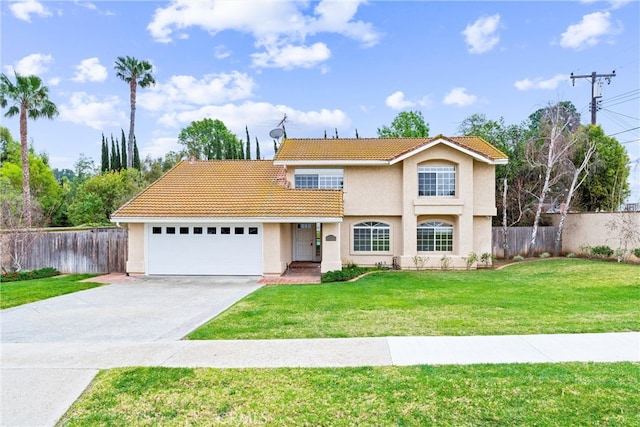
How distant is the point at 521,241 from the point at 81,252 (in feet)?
77.4

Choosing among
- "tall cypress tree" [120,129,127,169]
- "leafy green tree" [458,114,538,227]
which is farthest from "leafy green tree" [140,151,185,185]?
"leafy green tree" [458,114,538,227]

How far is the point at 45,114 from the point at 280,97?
642 inches

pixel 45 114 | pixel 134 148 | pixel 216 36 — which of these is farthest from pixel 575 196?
pixel 134 148

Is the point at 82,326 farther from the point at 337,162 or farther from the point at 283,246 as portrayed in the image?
the point at 337,162

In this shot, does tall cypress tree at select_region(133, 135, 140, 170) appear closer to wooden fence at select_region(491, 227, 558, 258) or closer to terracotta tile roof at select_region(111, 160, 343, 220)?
terracotta tile roof at select_region(111, 160, 343, 220)

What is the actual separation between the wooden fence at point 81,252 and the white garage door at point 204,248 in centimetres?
235

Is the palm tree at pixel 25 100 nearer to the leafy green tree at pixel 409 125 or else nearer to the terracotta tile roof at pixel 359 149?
the terracotta tile roof at pixel 359 149

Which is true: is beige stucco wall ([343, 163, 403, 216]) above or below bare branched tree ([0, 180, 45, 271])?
above

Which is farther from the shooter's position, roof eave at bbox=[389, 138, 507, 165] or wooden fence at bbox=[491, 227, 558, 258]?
wooden fence at bbox=[491, 227, 558, 258]

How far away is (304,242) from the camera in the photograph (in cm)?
2159

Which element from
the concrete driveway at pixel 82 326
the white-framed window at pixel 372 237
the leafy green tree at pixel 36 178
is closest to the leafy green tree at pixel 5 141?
the leafy green tree at pixel 36 178

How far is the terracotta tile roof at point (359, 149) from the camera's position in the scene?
64.1ft

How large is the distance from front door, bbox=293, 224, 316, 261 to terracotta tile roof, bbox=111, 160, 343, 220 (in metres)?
3.36

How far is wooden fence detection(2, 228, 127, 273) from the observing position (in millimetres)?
18484
